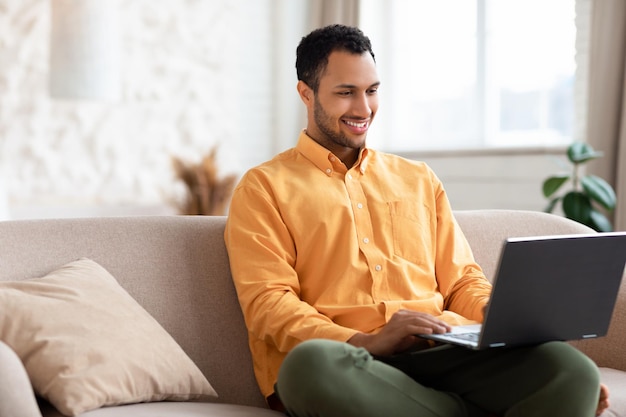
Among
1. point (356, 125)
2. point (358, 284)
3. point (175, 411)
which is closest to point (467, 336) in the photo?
point (358, 284)

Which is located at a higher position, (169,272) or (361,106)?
(361,106)

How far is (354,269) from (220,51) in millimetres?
4372

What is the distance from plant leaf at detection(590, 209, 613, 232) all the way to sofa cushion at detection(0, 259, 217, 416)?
2628mm

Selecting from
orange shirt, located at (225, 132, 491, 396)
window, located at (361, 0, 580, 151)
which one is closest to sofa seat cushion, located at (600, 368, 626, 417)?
orange shirt, located at (225, 132, 491, 396)

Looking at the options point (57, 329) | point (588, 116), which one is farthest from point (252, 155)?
point (57, 329)

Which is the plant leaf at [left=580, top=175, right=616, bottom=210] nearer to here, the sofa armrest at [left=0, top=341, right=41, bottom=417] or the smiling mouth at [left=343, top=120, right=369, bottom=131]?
the smiling mouth at [left=343, top=120, right=369, bottom=131]

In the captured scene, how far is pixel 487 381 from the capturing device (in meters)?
1.81

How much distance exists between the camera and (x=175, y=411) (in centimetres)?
177

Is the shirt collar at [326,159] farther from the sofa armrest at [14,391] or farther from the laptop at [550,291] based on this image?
the sofa armrest at [14,391]

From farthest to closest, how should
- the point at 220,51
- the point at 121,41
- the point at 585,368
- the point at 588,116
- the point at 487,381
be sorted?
the point at 220,51, the point at 121,41, the point at 588,116, the point at 487,381, the point at 585,368

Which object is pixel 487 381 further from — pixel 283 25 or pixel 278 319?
pixel 283 25

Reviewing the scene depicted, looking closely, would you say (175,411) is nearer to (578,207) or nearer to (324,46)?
(324,46)

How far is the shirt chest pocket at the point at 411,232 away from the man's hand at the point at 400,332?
345 mm

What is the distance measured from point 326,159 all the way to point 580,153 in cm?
234
